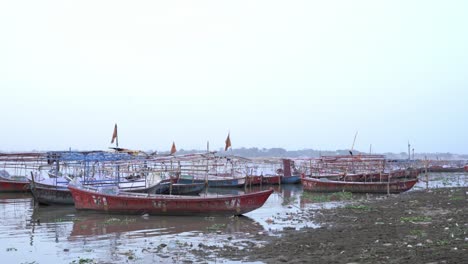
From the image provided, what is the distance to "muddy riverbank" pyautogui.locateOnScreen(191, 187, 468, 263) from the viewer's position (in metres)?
9.76

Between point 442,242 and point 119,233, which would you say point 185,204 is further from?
point 442,242

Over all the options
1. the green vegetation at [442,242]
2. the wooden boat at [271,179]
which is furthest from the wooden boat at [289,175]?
the green vegetation at [442,242]

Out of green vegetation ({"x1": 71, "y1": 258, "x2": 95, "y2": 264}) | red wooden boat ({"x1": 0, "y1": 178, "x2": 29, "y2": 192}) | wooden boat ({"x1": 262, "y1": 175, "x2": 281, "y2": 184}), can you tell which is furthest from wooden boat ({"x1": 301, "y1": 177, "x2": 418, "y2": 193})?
green vegetation ({"x1": 71, "y1": 258, "x2": 95, "y2": 264})

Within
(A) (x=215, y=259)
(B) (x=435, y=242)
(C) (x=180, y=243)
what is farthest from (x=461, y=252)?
(C) (x=180, y=243)

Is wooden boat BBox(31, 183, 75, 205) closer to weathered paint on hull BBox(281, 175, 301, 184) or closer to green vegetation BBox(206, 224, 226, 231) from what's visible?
green vegetation BBox(206, 224, 226, 231)

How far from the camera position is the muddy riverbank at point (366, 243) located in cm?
976

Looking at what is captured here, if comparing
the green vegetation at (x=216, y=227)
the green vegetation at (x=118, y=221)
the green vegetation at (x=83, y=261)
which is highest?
the green vegetation at (x=83, y=261)

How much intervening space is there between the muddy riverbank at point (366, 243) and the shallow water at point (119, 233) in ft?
2.65

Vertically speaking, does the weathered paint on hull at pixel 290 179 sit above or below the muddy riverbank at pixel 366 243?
below

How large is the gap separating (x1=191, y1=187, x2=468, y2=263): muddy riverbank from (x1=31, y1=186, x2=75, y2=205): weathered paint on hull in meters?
13.7

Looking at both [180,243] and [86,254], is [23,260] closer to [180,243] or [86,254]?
[86,254]

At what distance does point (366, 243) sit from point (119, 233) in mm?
8232

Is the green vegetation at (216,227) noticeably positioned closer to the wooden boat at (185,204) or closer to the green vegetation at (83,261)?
the wooden boat at (185,204)

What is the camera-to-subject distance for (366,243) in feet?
37.9
